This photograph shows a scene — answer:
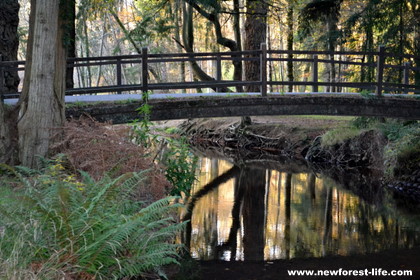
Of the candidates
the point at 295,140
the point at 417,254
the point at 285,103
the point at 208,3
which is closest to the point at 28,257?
the point at 417,254

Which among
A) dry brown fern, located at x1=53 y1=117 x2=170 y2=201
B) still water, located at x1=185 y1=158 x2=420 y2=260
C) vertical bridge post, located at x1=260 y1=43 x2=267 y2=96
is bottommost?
still water, located at x1=185 y1=158 x2=420 y2=260

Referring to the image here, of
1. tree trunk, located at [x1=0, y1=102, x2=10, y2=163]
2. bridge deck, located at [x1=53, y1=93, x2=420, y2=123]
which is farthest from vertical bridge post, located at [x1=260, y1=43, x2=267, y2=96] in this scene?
tree trunk, located at [x1=0, y1=102, x2=10, y2=163]

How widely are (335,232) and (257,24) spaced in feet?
41.1

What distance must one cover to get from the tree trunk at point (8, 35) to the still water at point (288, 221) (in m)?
5.96

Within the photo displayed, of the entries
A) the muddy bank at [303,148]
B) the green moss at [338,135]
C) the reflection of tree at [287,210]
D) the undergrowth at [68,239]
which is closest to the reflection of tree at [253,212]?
the reflection of tree at [287,210]

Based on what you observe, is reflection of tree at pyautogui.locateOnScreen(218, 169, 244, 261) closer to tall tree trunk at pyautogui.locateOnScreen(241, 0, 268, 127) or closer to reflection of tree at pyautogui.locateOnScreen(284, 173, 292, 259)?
reflection of tree at pyautogui.locateOnScreen(284, 173, 292, 259)

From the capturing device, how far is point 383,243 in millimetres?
10773

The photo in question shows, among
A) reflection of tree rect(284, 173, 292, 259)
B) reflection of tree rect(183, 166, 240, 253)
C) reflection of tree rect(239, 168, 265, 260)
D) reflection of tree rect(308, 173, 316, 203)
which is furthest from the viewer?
reflection of tree rect(308, 173, 316, 203)

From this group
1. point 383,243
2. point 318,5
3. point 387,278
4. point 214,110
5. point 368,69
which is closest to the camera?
point 387,278

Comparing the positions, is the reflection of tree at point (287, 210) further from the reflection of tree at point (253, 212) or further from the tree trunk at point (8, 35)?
the tree trunk at point (8, 35)

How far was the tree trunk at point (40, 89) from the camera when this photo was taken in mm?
9727

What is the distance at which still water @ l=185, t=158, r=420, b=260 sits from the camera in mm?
10297

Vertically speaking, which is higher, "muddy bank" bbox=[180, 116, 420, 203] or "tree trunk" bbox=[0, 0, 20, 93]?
"tree trunk" bbox=[0, 0, 20, 93]

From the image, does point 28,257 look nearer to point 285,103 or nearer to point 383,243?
point 383,243
